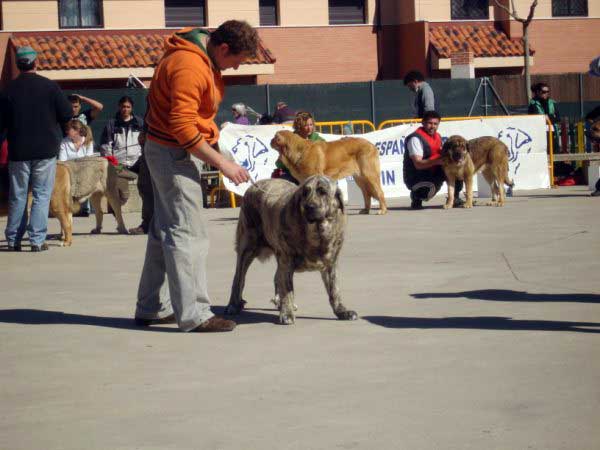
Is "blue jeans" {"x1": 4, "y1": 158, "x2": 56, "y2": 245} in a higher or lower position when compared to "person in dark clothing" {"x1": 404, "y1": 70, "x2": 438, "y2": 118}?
lower

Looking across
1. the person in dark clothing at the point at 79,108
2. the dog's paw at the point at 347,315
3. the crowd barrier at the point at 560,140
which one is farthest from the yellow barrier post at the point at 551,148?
the dog's paw at the point at 347,315

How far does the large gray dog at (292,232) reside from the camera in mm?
8047

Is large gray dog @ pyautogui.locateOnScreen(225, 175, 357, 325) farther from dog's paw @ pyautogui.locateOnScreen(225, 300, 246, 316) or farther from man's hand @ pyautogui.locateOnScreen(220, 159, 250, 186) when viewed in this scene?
man's hand @ pyautogui.locateOnScreen(220, 159, 250, 186)

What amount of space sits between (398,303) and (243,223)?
1291 mm

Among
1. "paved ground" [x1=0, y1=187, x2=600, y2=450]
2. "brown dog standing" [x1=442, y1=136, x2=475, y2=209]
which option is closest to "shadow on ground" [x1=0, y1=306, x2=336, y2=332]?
"paved ground" [x1=0, y1=187, x2=600, y2=450]

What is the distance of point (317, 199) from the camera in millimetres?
7996

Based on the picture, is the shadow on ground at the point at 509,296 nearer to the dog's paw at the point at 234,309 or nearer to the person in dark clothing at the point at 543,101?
the dog's paw at the point at 234,309

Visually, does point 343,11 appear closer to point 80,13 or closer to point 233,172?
point 80,13

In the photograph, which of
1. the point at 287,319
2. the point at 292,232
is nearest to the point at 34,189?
the point at 287,319

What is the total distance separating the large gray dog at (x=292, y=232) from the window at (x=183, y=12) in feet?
98.4

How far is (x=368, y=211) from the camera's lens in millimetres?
17984

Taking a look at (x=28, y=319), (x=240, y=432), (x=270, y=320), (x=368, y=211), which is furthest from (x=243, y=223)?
(x=368, y=211)

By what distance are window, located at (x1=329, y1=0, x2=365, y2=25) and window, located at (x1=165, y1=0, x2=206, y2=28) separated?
4.37 meters

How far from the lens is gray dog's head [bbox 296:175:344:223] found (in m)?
8.00
